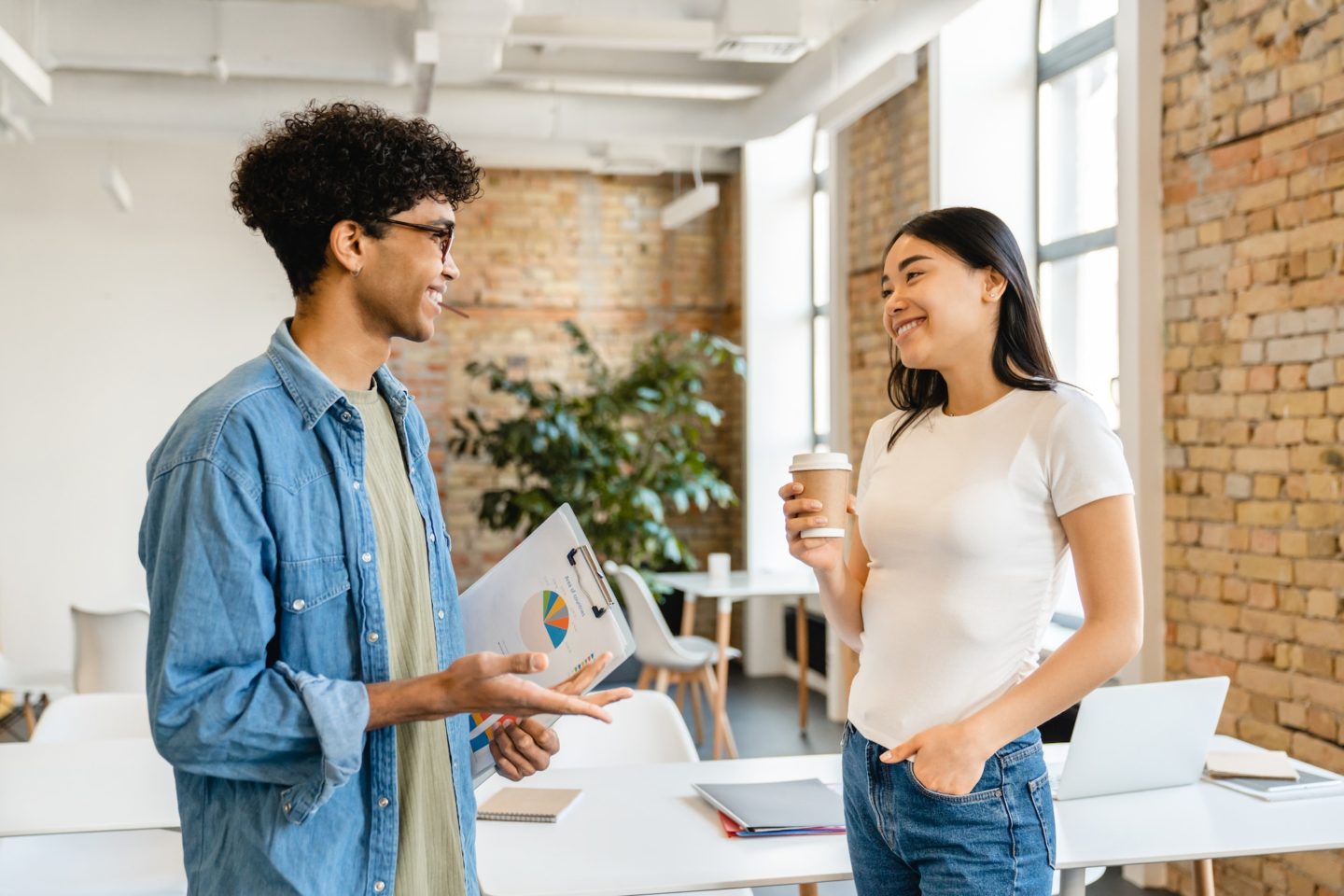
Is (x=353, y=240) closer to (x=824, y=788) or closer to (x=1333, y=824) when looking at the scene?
(x=824, y=788)

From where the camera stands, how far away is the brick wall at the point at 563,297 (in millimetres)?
8375

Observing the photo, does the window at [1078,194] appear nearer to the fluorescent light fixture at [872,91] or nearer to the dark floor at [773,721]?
the fluorescent light fixture at [872,91]

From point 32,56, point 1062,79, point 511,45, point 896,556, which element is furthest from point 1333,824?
point 511,45

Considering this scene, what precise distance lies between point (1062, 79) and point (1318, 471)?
2.58 meters

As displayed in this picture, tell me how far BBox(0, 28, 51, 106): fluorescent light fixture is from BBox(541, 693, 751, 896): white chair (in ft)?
9.64

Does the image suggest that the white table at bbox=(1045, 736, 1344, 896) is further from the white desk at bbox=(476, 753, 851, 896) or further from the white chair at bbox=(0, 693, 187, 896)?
the white chair at bbox=(0, 693, 187, 896)

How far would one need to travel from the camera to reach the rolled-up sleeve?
1155 mm

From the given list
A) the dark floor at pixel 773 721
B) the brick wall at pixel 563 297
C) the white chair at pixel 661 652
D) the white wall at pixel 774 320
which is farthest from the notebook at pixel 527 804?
the brick wall at pixel 563 297

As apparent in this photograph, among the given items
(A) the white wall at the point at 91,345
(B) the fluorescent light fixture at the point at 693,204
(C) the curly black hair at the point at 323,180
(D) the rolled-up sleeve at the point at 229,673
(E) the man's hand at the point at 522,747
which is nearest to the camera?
(D) the rolled-up sleeve at the point at 229,673

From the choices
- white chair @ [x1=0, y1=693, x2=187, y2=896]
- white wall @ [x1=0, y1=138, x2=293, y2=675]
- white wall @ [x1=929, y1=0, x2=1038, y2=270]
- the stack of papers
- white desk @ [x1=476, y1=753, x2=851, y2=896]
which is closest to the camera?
white desk @ [x1=476, y1=753, x2=851, y2=896]

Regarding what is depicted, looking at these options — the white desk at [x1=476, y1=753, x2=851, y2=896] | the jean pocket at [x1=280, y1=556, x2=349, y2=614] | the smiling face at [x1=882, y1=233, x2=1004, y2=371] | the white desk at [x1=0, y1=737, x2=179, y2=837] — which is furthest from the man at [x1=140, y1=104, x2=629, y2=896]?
the white desk at [x1=0, y1=737, x2=179, y2=837]

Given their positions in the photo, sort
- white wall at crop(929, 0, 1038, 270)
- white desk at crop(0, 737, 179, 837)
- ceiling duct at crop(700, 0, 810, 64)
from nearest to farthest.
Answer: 1. white desk at crop(0, 737, 179, 837)
2. ceiling duct at crop(700, 0, 810, 64)
3. white wall at crop(929, 0, 1038, 270)

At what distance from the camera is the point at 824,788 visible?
2.32 metres

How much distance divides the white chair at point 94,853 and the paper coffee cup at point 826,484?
1.69m
